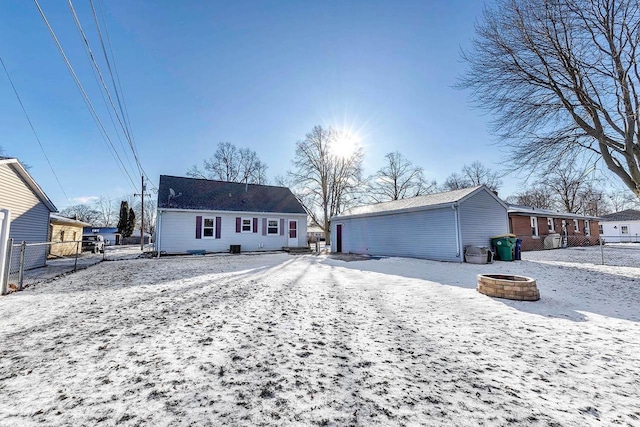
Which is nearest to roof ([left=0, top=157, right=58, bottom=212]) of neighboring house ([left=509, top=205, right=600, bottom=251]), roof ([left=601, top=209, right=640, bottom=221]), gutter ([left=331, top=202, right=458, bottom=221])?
gutter ([left=331, top=202, right=458, bottom=221])

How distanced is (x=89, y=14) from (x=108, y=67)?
215cm

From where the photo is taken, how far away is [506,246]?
39.0ft

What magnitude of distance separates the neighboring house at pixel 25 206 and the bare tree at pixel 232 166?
19721 mm

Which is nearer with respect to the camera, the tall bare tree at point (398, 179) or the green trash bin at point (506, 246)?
the green trash bin at point (506, 246)

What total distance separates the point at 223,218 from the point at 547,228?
2421cm

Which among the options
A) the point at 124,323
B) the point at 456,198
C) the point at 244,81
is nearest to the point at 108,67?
the point at 244,81

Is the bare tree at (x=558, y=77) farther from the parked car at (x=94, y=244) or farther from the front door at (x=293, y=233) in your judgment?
the parked car at (x=94, y=244)

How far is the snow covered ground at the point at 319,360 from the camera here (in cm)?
195

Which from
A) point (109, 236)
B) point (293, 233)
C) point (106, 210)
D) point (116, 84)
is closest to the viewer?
point (116, 84)

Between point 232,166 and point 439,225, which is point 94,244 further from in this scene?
point 439,225

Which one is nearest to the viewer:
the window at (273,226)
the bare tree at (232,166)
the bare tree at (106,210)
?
the window at (273,226)

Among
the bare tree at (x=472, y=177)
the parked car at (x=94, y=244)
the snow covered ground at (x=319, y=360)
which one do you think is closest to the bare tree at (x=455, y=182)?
the bare tree at (x=472, y=177)

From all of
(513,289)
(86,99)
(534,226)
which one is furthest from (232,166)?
(513,289)

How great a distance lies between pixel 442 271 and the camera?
8.95 meters
